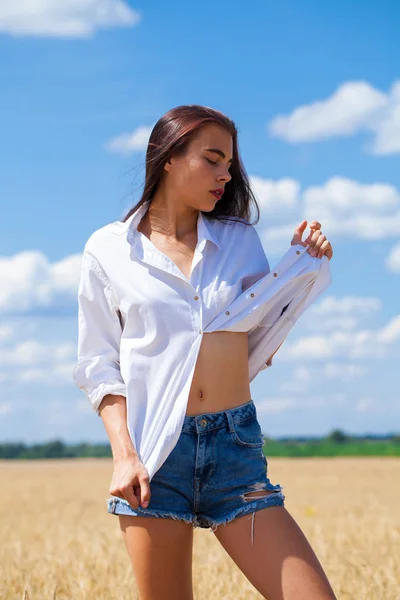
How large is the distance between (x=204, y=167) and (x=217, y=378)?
0.81 m

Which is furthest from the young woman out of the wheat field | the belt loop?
the wheat field

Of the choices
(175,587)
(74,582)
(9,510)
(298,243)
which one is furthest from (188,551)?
(9,510)

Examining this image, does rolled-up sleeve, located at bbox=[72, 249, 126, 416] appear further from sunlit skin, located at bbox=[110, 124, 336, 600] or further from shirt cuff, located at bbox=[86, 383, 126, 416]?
sunlit skin, located at bbox=[110, 124, 336, 600]

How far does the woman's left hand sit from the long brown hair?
0.75ft

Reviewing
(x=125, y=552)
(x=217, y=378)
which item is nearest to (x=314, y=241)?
(x=217, y=378)


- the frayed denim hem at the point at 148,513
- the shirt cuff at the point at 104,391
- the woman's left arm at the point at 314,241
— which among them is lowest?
the frayed denim hem at the point at 148,513

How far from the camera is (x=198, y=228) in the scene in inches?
147

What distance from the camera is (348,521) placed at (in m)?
10.6

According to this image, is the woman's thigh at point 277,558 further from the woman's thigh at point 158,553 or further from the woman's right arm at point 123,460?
the woman's right arm at point 123,460

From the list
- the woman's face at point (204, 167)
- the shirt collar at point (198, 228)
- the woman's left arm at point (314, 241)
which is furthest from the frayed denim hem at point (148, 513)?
the woman's face at point (204, 167)

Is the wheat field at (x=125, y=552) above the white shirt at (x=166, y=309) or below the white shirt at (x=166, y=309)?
below

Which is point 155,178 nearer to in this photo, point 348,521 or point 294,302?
point 294,302

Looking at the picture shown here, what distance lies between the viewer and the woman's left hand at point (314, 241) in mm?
3832

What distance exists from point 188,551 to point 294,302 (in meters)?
1.06
